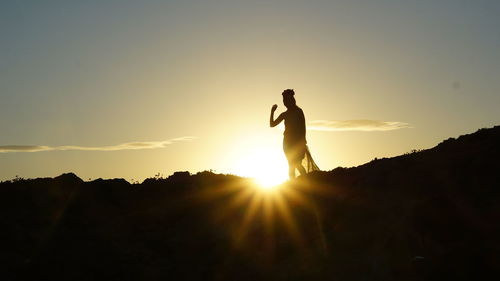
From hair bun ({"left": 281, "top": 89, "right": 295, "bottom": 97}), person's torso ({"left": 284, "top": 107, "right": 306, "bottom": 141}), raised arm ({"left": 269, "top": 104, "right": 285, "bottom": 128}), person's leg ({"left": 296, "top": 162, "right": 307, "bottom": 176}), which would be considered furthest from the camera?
person's leg ({"left": 296, "top": 162, "right": 307, "bottom": 176})

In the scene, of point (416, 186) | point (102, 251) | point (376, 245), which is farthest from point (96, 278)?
point (416, 186)

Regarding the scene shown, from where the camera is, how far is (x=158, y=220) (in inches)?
571

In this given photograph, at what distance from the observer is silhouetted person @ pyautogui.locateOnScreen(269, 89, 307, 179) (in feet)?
53.7

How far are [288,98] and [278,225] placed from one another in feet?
13.3

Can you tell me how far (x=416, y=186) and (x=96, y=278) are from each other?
25.6 feet

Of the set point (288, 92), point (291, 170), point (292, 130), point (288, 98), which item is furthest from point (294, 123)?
point (291, 170)

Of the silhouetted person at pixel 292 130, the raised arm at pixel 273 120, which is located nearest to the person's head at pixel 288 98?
the silhouetted person at pixel 292 130

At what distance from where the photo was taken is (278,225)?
14070 mm

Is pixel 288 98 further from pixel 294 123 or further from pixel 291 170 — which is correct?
pixel 291 170

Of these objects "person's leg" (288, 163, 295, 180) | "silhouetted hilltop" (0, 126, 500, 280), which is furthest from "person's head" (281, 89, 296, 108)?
"silhouetted hilltop" (0, 126, 500, 280)

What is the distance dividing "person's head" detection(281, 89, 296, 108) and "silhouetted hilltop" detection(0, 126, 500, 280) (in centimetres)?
217

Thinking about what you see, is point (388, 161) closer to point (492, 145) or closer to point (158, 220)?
point (492, 145)

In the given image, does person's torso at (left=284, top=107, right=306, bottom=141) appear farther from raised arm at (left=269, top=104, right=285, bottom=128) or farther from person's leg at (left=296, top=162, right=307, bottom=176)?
person's leg at (left=296, top=162, right=307, bottom=176)

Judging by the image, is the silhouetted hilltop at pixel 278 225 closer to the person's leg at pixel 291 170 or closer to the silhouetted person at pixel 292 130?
the person's leg at pixel 291 170
